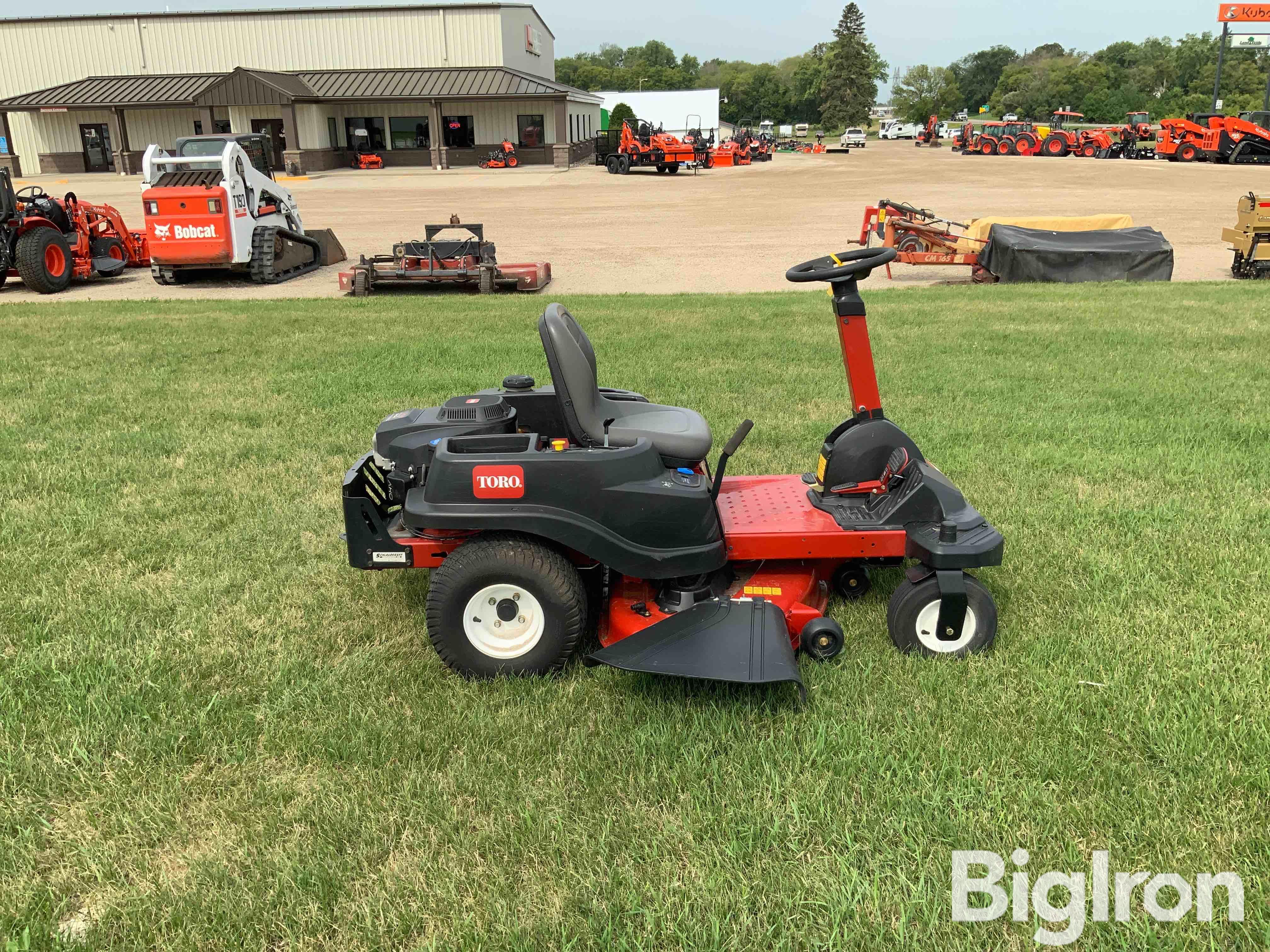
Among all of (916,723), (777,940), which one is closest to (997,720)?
(916,723)

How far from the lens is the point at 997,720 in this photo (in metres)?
3.08

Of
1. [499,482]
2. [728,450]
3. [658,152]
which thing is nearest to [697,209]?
[658,152]

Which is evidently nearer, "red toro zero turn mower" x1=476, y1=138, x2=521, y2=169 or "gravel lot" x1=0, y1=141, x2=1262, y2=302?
"gravel lot" x1=0, y1=141, x2=1262, y2=302

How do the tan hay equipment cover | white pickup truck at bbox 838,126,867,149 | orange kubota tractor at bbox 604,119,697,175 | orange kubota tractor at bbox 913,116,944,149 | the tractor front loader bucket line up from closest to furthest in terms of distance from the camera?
the tractor front loader bucket
the tan hay equipment cover
orange kubota tractor at bbox 604,119,697,175
white pickup truck at bbox 838,126,867,149
orange kubota tractor at bbox 913,116,944,149

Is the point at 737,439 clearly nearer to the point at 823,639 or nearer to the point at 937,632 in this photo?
the point at 823,639

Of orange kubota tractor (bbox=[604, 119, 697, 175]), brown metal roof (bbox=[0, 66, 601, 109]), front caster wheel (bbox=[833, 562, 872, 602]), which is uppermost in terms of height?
brown metal roof (bbox=[0, 66, 601, 109])

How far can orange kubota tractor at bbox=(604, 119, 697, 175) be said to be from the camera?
39031 mm

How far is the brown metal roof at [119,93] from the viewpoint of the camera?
42.9 metres

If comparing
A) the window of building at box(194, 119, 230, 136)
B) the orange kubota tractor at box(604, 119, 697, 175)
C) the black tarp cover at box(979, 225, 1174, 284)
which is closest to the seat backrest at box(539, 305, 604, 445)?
the black tarp cover at box(979, 225, 1174, 284)

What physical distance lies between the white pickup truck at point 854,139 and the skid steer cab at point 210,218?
59413mm

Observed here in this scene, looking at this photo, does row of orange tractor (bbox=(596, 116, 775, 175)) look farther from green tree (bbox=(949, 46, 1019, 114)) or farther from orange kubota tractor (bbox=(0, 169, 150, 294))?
green tree (bbox=(949, 46, 1019, 114))

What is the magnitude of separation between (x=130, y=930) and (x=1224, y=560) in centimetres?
445

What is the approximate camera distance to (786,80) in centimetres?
15550

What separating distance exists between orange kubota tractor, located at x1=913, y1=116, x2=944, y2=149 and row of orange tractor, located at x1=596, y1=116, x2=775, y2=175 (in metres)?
28.6
